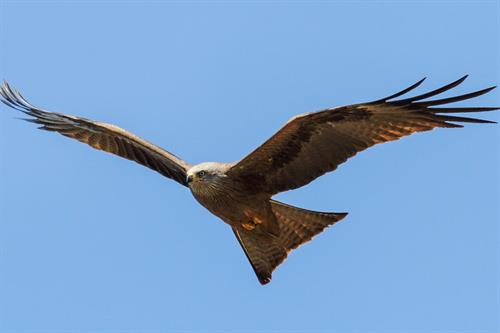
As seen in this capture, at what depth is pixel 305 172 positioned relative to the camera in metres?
11.9

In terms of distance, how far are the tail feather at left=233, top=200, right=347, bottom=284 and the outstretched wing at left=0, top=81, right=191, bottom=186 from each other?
1.27 metres

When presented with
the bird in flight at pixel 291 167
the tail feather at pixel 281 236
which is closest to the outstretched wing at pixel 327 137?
the bird in flight at pixel 291 167

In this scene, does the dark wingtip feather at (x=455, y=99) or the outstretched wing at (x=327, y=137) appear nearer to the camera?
the dark wingtip feather at (x=455, y=99)

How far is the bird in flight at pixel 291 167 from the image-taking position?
1145 cm

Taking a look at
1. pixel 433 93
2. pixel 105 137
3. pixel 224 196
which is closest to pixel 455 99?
pixel 433 93

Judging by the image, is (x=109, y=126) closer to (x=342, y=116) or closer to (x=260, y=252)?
(x=260, y=252)

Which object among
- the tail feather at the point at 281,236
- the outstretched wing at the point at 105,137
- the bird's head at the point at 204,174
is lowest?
the tail feather at the point at 281,236

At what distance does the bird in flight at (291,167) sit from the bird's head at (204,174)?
0.01 meters

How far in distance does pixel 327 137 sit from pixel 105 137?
3.77 metres

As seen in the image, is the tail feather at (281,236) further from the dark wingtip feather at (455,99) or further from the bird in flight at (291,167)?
the dark wingtip feather at (455,99)

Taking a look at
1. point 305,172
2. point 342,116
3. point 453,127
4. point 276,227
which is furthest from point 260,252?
point 453,127

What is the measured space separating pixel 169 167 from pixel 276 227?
1.85 meters

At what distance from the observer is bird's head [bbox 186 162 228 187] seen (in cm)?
1184

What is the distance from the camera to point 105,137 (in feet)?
45.1
